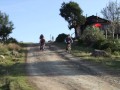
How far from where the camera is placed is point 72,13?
6950cm

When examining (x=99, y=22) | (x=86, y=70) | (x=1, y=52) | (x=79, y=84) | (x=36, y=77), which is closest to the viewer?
(x=79, y=84)

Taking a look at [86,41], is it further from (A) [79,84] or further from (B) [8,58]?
(A) [79,84]

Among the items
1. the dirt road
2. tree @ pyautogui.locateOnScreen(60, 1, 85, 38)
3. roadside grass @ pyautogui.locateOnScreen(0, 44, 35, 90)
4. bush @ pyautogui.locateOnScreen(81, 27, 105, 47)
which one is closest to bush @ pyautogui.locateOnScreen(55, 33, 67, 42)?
tree @ pyautogui.locateOnScreen(60, 1, 85, 38)

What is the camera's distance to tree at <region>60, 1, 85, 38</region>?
2733 inches

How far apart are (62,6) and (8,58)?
3810 centimetres

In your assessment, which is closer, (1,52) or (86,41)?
(1,52)

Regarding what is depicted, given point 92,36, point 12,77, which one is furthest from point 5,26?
point 12,77

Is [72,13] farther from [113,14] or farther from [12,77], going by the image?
[12,77]

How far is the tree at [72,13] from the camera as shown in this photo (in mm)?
69419

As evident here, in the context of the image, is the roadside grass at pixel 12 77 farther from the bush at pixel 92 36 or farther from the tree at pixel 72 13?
the tree at pixel 72 13

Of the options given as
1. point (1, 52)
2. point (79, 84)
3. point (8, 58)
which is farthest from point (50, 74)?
point (1, 52)

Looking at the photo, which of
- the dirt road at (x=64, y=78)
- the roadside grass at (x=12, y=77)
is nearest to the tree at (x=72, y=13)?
the roadside grass at (x=12, y=77)

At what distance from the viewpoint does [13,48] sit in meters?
43.4

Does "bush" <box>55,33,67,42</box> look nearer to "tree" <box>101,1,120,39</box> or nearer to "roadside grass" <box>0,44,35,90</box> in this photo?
"tree" <box>101,1,120,39</box>
